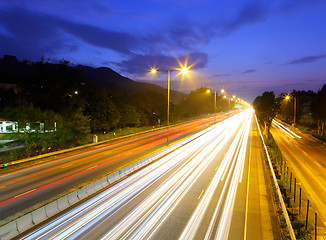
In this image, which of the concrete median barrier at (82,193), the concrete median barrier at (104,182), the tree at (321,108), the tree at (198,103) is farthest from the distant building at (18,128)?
the tree at (198,103)

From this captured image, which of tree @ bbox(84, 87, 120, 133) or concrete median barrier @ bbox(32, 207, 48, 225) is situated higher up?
tree @ bbox(84, 87, 120, 133)

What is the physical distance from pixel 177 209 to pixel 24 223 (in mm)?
7017

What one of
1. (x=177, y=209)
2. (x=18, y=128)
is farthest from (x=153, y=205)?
(x=18, y=128)

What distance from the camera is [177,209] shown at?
12258mm

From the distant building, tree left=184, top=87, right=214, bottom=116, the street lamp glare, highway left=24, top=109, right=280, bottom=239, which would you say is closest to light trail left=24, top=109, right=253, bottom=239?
highway left=24, top=109, right=280, bottom=239

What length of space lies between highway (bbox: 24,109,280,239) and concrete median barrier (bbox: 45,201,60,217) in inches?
23.2

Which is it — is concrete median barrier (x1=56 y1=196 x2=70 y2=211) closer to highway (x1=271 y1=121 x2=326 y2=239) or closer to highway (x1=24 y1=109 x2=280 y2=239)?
highway (x1=24 y1=109 x2=280 y2=239)

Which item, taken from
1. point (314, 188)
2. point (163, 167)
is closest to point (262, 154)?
point (314, 188)

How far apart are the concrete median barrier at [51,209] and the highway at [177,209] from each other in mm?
588

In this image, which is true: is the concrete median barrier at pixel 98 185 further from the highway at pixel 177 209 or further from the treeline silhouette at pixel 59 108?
the treeline silhouette at pixel 59 108

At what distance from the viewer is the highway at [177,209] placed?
9914mm

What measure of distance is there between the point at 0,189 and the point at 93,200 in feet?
23.8

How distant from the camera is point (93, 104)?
43.4 meters

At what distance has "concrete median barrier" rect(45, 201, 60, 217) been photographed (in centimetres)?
1140
